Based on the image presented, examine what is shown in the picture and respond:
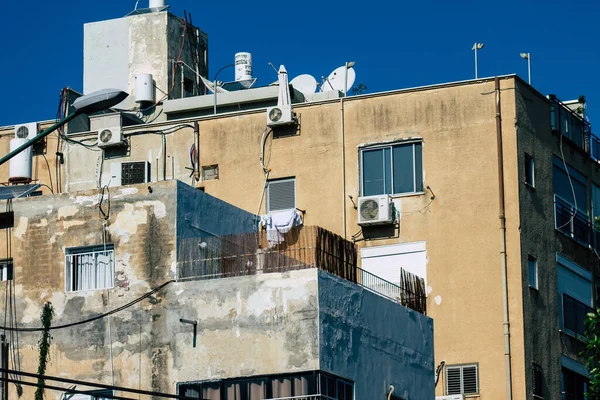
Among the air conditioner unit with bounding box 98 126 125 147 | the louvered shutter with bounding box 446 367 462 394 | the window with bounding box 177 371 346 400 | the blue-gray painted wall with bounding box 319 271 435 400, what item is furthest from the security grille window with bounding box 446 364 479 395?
the air conditioner unit with bounding box 98 126 125 147

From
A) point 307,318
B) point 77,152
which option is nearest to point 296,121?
point 77,152

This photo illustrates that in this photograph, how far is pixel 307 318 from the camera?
35500 millimetres

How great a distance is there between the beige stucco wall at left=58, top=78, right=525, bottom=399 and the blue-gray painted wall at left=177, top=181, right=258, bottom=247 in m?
8.10

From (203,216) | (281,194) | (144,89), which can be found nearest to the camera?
(203,216)

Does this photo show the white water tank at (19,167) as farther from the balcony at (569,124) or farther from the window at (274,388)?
the window at (274,388)

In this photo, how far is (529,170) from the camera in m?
48.7

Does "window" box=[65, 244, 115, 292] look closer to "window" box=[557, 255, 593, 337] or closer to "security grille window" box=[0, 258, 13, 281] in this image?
"security grille window" box=[0, 258, 13, 281]

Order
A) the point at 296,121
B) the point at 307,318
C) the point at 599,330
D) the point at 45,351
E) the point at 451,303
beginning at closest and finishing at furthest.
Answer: the point at 307,318 → the point at 45,351 → the point at 599,330 → the point at 451,303 → the point at 296,121

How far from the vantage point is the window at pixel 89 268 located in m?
38.5

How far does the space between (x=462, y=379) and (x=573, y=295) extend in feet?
17.9

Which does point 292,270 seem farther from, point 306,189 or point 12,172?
point 12,172

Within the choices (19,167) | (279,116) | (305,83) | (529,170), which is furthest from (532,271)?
(19,167)

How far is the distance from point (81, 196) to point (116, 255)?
1730 millimetres

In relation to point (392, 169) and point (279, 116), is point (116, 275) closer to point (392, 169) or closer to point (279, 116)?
point (392, 169)
